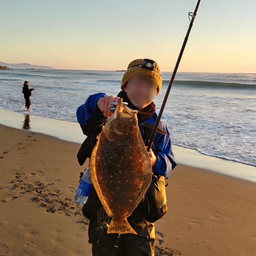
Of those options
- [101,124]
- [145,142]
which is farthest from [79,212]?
[101,124]

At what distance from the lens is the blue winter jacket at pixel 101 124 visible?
7.55ft

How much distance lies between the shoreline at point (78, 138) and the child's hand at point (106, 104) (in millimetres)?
5804

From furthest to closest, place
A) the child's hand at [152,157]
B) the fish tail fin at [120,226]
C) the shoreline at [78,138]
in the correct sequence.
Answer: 1. the shoreline at [78,138]
2. the child's hand at [152,157]
3. the fish tail fin at [120,226]

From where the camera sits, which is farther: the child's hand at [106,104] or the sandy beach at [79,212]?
the sandy beach at [79,212]

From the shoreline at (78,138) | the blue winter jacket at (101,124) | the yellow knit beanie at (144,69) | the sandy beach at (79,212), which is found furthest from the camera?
the shoreline at (78,138)

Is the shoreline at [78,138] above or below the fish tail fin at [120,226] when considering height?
below

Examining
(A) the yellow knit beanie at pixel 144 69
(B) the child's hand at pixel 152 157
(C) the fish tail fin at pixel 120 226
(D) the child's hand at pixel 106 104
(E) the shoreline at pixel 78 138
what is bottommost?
(E) the shoreline at pixel 78 138

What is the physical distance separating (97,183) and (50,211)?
3.23 m

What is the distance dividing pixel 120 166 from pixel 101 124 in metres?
0.57

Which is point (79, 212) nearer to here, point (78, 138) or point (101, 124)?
point (101, 124)

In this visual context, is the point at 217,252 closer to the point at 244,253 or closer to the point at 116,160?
the point at 244,253

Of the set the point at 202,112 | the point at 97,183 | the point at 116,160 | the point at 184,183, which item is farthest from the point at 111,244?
the point at 202,112

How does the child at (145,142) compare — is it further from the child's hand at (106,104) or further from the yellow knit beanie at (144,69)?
the child's hand at (106,104)

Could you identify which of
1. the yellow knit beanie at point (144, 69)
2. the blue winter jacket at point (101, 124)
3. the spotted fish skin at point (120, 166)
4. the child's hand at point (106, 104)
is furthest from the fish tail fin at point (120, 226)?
the yellow knit beanie at point (144, 69)
